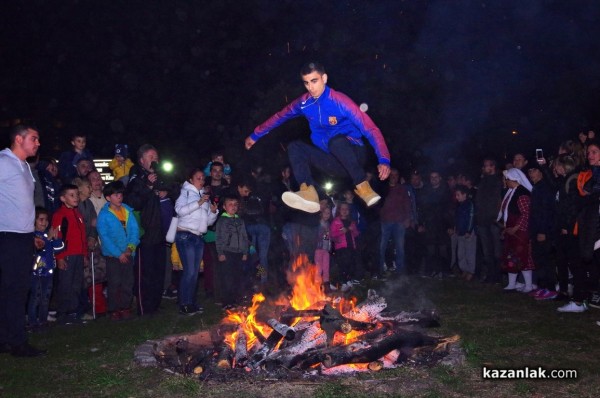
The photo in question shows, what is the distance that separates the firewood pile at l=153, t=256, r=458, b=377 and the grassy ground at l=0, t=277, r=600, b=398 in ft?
0.92

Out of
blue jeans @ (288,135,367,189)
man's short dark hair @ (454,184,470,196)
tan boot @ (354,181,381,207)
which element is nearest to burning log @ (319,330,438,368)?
tan boot @ (354,181,381,207)

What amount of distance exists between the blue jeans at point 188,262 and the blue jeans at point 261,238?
1.60 metres

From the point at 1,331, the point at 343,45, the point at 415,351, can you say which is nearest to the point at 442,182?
the point at 415,351

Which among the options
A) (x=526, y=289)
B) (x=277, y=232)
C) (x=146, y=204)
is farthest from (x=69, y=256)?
(x=526, y=289)

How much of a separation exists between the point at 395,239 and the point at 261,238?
3.32 meters

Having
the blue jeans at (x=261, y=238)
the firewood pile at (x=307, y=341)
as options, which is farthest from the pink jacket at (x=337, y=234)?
the firewood pile at (x=307, y=341)

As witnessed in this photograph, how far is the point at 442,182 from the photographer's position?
41.1ft

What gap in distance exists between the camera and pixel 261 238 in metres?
10.2

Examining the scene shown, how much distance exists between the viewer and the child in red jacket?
26.2 ft

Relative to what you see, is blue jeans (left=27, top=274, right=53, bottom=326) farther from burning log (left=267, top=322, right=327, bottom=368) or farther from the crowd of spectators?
burning log (left=267, top=322, right=327, bottom=368)

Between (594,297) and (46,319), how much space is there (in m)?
8.04

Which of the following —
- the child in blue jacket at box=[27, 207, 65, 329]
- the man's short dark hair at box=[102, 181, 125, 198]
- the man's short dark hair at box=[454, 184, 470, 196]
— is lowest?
the child in blue jacket at box=[27, 207, 65, 329]

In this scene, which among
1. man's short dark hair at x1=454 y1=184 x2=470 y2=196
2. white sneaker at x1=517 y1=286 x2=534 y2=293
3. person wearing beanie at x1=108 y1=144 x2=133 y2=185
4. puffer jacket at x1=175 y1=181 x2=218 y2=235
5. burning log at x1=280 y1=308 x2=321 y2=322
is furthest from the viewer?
man's short dark hair at x1=454 y1=184 x2=470 y2=196

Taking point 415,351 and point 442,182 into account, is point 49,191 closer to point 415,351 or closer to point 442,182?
point 415,351
